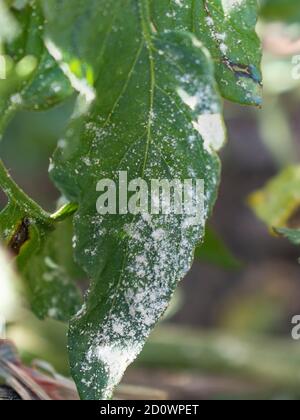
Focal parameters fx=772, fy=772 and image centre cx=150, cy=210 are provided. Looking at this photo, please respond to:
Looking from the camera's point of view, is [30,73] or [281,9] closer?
[30,73]

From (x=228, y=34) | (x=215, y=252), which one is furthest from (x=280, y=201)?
(x=228, y=34)

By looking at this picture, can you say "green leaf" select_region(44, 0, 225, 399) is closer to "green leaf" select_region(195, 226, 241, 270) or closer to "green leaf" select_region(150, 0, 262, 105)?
"green leaf" select_region(150, 0, 262, 105)

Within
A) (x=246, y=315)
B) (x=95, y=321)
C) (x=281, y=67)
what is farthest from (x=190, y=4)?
(x=246, y=315)

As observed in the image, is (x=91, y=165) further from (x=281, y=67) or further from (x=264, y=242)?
(x=264, y=242)

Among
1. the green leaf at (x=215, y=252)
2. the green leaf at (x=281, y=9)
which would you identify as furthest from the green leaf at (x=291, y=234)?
the green leaf at (x=281, y=9)

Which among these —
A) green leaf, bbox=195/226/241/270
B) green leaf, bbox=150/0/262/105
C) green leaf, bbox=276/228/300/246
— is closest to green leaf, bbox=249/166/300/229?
green leaf, bbox=195/226/241/270

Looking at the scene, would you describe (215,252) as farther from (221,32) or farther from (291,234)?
(221,32)

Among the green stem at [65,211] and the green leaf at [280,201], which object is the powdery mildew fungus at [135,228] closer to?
the green stem at [65,211]
